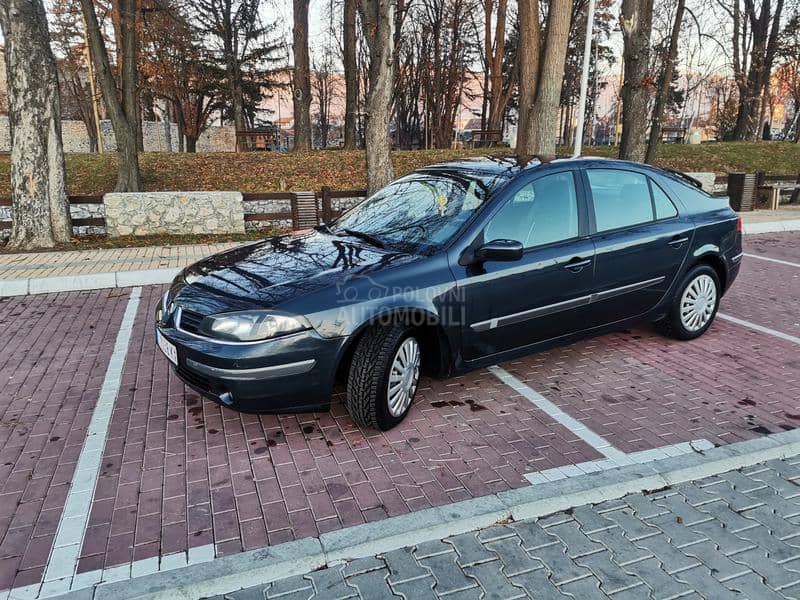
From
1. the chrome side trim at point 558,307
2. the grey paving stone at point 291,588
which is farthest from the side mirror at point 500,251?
the grey paving stone at point 291,588

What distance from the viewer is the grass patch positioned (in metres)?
14.7

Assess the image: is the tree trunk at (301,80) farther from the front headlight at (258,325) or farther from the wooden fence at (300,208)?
the front headlight at (258,325)

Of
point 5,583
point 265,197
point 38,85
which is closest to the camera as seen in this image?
point 5,583

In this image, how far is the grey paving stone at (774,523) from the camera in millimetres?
2887

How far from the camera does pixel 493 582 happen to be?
257 centimetres

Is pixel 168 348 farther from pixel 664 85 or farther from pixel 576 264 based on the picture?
pixel 664 85

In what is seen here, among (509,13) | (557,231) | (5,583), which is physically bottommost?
(5,583)

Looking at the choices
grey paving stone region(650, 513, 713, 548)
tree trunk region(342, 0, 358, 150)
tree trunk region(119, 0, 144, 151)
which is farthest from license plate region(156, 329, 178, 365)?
tree trunk region(342, 0, 358, 150)

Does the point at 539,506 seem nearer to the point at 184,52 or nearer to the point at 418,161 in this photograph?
the point at 418,161

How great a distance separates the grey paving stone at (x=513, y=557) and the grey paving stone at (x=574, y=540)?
20 centimetres

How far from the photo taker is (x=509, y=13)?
36031 mm

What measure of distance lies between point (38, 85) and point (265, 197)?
155 inches

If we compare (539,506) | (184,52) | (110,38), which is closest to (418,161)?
→ (539,506)

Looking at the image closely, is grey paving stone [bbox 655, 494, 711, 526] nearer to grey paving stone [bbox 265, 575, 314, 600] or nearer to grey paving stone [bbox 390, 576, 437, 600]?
grey paving stone [bbox 390, 576, 437, 600]
